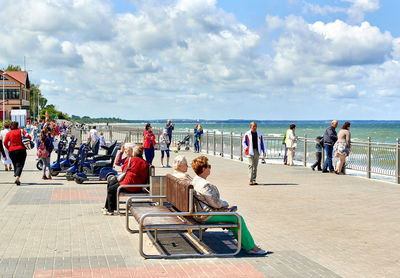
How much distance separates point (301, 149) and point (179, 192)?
15961 millimetres

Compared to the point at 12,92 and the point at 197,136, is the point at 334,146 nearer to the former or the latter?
the point at 197,136

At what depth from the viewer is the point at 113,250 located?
253 inches

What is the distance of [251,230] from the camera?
7.87 metres

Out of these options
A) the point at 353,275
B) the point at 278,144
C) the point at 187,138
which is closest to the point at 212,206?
the point at 353,275

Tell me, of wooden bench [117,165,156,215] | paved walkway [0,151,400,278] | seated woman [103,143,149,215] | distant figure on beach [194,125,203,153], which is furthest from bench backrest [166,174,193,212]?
distant figure on beach [194,125,203,153]

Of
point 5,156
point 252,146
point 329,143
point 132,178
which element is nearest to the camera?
point 132,178

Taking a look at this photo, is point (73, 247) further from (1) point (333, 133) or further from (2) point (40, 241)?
(1) point (333, 133)

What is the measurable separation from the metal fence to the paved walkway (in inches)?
82.8

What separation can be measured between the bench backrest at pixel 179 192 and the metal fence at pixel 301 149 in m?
9.39

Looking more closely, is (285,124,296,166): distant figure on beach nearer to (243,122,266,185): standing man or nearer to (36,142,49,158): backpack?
(243,122,266,185): standing man

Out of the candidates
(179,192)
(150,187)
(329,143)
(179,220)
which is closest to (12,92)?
(329,143)

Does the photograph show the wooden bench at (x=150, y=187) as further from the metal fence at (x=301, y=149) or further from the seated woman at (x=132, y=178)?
the metal fence at (x=301, y=149)

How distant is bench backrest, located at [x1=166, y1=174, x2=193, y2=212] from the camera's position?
20.5 feet

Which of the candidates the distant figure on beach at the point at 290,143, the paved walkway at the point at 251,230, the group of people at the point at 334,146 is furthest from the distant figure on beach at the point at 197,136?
the paved walkway at the point at 251,230
